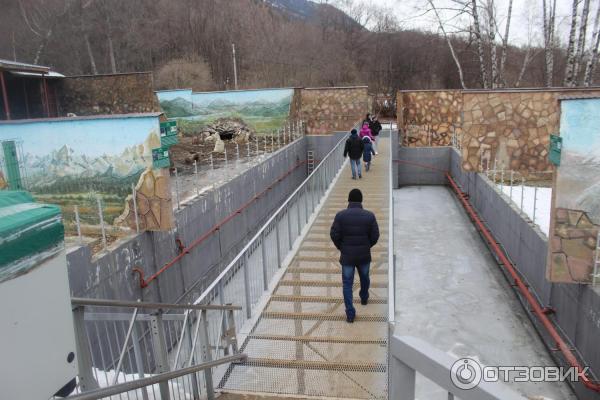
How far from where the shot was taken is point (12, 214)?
6.58 feet

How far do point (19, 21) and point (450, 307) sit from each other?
4046cm

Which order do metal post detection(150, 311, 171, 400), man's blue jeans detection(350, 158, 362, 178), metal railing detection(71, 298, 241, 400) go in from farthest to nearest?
man's blue jeans detection(350, 158, 362, 178), metal post detection(150, 311, 171, 400), metal railing detection(71, 298, 241, 400)

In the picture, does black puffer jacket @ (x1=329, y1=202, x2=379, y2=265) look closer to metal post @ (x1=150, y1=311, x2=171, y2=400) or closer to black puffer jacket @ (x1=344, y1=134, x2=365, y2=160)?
metal post @ (x1=150, y1=311, x2=171, y2=400)

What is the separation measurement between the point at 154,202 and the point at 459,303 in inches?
248

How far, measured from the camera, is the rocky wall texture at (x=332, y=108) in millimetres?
26438

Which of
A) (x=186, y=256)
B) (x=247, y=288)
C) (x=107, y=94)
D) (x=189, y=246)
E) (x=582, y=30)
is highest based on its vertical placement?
(x=582, y=30)

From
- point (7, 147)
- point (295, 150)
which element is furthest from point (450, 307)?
point (295, 150)

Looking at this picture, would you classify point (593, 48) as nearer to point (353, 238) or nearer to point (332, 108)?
point (332, 108)

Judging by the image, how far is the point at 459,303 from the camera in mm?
10125

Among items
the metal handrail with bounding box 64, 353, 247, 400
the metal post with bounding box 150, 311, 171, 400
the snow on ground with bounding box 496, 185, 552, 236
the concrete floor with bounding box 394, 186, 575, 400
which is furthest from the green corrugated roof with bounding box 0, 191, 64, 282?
the snow on ground with bounding box 496, 185, 552, 236

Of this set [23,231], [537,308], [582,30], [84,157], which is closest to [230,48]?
[582,30]

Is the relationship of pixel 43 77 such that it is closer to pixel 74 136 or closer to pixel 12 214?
pixel 74 136

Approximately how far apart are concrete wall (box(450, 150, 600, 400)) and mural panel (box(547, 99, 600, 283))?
14.0 inches

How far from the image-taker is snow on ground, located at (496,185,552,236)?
9695 millimetres
